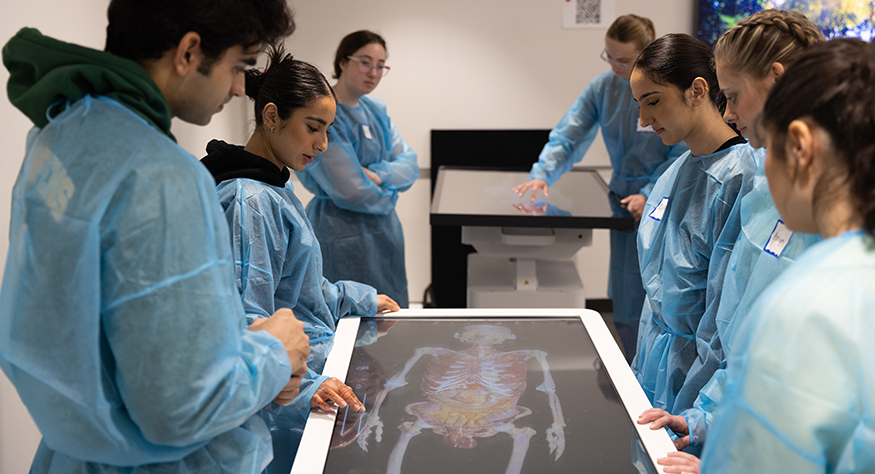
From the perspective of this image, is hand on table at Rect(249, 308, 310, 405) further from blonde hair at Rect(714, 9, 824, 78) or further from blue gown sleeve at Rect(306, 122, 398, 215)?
blue gown sleeve at Rect(306, 122, 398, 215)

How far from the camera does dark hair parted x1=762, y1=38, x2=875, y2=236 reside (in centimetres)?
60

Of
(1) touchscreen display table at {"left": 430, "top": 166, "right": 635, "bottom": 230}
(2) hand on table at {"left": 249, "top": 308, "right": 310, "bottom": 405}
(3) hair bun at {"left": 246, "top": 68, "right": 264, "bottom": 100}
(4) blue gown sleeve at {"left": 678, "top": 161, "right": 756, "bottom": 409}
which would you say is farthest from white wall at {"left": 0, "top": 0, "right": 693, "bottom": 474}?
(2) hand on table at {"left": 249, "top": 308, "right": 310, "bottom": 405}

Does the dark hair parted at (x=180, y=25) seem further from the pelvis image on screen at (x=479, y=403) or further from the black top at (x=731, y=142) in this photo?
the black top at (x=731, y=142)

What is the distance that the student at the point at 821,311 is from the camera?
58 cm

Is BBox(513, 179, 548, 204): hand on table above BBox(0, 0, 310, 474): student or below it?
below

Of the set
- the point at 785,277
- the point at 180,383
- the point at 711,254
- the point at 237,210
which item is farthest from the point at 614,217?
the point at 180,383

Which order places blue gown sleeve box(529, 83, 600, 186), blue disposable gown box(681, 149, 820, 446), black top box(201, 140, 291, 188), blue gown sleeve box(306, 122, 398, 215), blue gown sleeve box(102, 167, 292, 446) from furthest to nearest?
blue gown sleeve box(529, 83, 600, 186) < blue gown sleeve box(306, 122, 398, 215) < black top box(201, 140, 291, 188) < blue disposable gown box(681, 149, 820, 446) < blue gown sleeve box(102, 167, 292, 446)

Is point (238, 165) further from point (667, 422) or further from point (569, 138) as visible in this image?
point (569, 138)

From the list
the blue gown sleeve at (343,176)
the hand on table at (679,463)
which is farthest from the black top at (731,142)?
the blue gown sleeve at (343,176)

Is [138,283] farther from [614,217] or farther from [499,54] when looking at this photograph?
[499,54]

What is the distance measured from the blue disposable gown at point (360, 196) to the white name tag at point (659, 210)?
127 cm

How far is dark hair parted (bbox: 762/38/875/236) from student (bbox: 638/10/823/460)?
0.43 m

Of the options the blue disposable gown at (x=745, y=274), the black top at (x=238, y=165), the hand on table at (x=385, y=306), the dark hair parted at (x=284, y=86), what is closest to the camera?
the blue disposable gown at (x=745, y=274)

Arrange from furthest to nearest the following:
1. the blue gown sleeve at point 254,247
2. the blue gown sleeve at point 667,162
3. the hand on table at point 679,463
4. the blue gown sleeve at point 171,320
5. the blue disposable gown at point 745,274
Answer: the blue gown sleeve at point 667,162
the blue gown sleeve at point 254,247
the blue disposable gown at point 745,274
the hand on table at point 679,463
the blue gown sleeve at point 171,320
